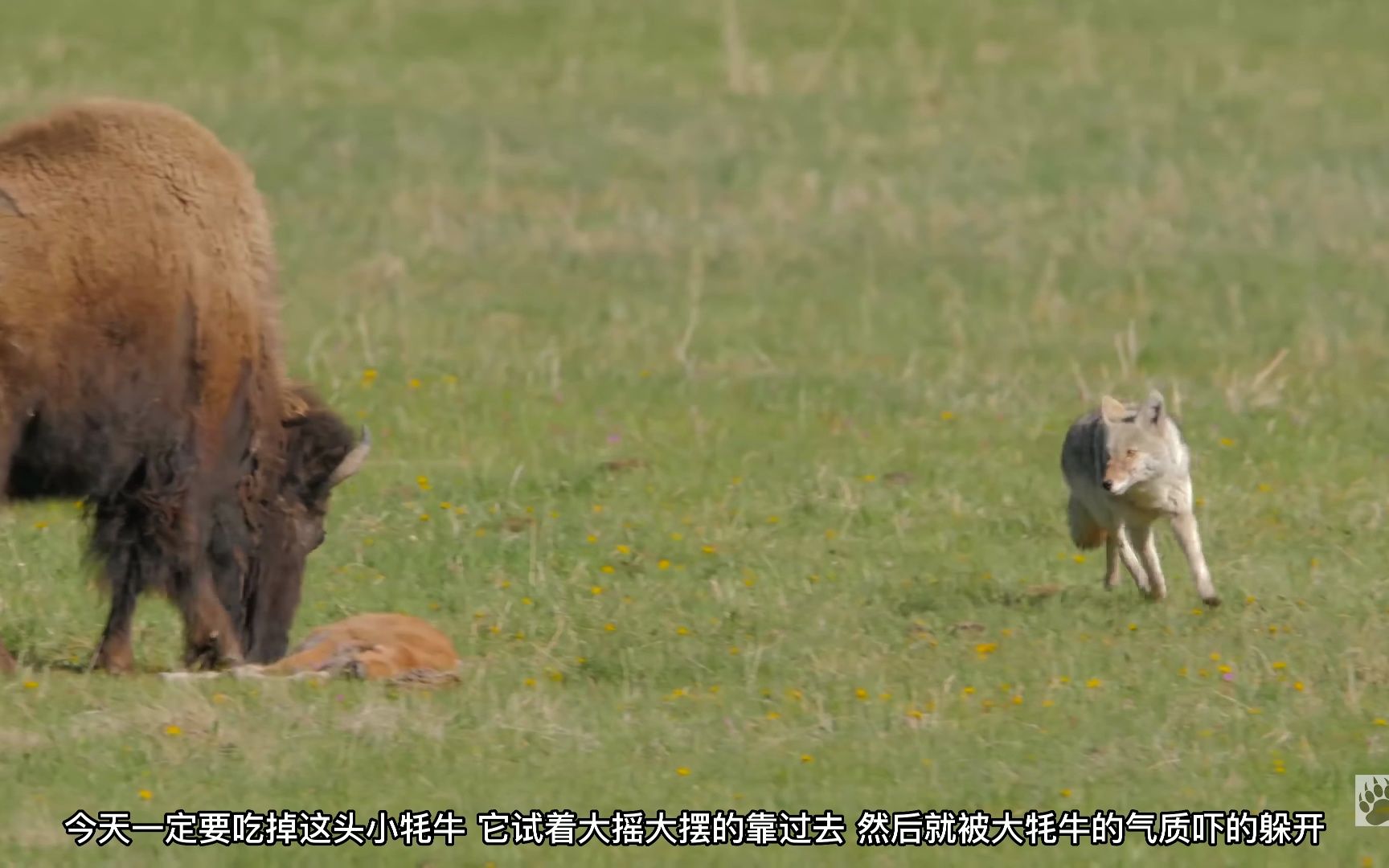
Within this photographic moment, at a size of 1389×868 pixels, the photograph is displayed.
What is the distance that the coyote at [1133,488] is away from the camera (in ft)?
30.7

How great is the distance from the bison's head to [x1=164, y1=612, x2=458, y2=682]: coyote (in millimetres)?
453

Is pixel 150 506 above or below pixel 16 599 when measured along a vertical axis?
above

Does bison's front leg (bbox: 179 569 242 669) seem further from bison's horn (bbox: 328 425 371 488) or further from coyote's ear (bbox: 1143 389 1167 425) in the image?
coyote's ear (bbox: 1143 389 1167 425)

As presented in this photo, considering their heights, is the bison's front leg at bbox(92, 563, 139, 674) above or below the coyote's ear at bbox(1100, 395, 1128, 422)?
below

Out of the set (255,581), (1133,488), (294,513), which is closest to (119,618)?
(255,581)

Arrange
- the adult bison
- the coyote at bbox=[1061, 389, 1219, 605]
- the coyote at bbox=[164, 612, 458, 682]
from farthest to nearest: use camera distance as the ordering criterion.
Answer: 1. the coyote at bbox=[1061, 389, 1219, 605]
2. the adult bison
3. the coyote at bbox=[164, 612, 458, 682]

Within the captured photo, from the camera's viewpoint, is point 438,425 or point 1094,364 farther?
point 1094,364

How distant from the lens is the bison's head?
31.2 ft

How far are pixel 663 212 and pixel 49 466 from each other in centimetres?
1118

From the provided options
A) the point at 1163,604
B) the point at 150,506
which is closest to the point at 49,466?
the point at 150,506

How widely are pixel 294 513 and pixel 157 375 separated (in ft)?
3.04

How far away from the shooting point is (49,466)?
8.96 metres

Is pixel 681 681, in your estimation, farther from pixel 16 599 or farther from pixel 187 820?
pixel 16 599

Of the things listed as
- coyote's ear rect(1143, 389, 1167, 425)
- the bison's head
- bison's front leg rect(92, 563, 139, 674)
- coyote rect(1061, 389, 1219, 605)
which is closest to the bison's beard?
the bison's head
